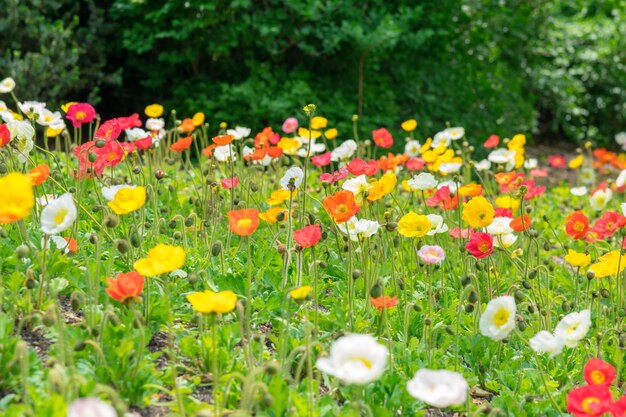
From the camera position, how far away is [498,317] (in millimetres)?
2264

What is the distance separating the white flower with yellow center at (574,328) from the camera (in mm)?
2281

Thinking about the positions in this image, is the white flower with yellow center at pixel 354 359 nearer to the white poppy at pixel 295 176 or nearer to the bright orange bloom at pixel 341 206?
the bright orange bloom at pixel 341 206

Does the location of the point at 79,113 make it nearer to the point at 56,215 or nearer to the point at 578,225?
the point at 56,215

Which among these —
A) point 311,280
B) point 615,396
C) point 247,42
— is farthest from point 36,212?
point 247,42

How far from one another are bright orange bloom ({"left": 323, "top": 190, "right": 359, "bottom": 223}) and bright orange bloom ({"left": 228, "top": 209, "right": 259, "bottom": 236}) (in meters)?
0.35

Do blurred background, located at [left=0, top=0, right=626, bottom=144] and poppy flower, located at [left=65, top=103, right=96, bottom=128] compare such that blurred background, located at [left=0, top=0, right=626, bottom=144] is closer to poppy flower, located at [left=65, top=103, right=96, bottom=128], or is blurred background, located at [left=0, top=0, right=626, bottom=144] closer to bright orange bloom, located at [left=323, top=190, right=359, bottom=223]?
poppy flower, located at [left=65, top=103, right=96, bottom=128]

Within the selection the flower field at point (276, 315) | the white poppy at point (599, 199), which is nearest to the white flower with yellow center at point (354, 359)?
the flower field at point (276, 315)

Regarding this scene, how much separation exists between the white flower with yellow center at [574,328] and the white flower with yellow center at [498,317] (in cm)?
17

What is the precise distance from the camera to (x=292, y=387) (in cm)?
223

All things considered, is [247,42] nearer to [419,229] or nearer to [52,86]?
[52,86]

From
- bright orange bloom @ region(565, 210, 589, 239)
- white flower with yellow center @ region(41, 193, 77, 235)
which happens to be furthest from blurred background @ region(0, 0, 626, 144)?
white flower with yellow center @ region(41, 193, 77, 235)

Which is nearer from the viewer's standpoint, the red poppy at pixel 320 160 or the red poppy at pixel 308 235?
the red poppy at pixel 308 235

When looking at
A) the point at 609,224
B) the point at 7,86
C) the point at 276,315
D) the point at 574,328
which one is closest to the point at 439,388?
the point at 574,328

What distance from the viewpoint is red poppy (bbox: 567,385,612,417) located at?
6.39 ft
